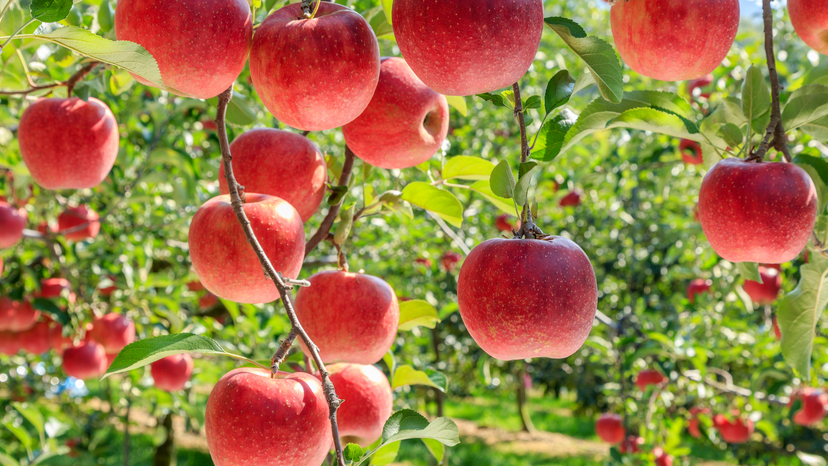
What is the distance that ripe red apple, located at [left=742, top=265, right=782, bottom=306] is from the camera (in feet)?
8.46

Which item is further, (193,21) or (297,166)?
(297,166)

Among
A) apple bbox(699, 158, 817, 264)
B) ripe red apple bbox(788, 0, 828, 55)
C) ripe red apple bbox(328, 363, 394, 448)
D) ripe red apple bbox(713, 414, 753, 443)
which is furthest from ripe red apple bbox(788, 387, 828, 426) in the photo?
ripe red apple bbox(328, 363, 394, 448)

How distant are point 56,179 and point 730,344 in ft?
10.9

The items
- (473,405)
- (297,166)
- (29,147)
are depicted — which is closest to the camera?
(297,166)

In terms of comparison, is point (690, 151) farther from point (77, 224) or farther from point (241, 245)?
point (77, 224)

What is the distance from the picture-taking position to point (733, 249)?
929 millimetres

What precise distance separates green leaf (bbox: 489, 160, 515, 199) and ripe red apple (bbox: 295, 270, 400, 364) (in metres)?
0.33

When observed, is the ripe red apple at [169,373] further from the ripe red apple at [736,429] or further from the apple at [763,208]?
the ripe red apple at [736,429]

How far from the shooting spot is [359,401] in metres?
0.98

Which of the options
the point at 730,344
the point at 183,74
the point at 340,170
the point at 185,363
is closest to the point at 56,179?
the point at 340,170

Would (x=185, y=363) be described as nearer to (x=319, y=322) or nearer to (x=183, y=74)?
(x=319, y=322)

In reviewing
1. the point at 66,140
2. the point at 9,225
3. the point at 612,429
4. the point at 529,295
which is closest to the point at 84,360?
the point at 9,225

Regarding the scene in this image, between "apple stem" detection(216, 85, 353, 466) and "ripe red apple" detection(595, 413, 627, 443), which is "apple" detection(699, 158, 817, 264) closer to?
"apple stem" detection(216, 85, 353, 466)

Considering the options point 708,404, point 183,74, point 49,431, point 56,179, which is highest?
point 183,74
